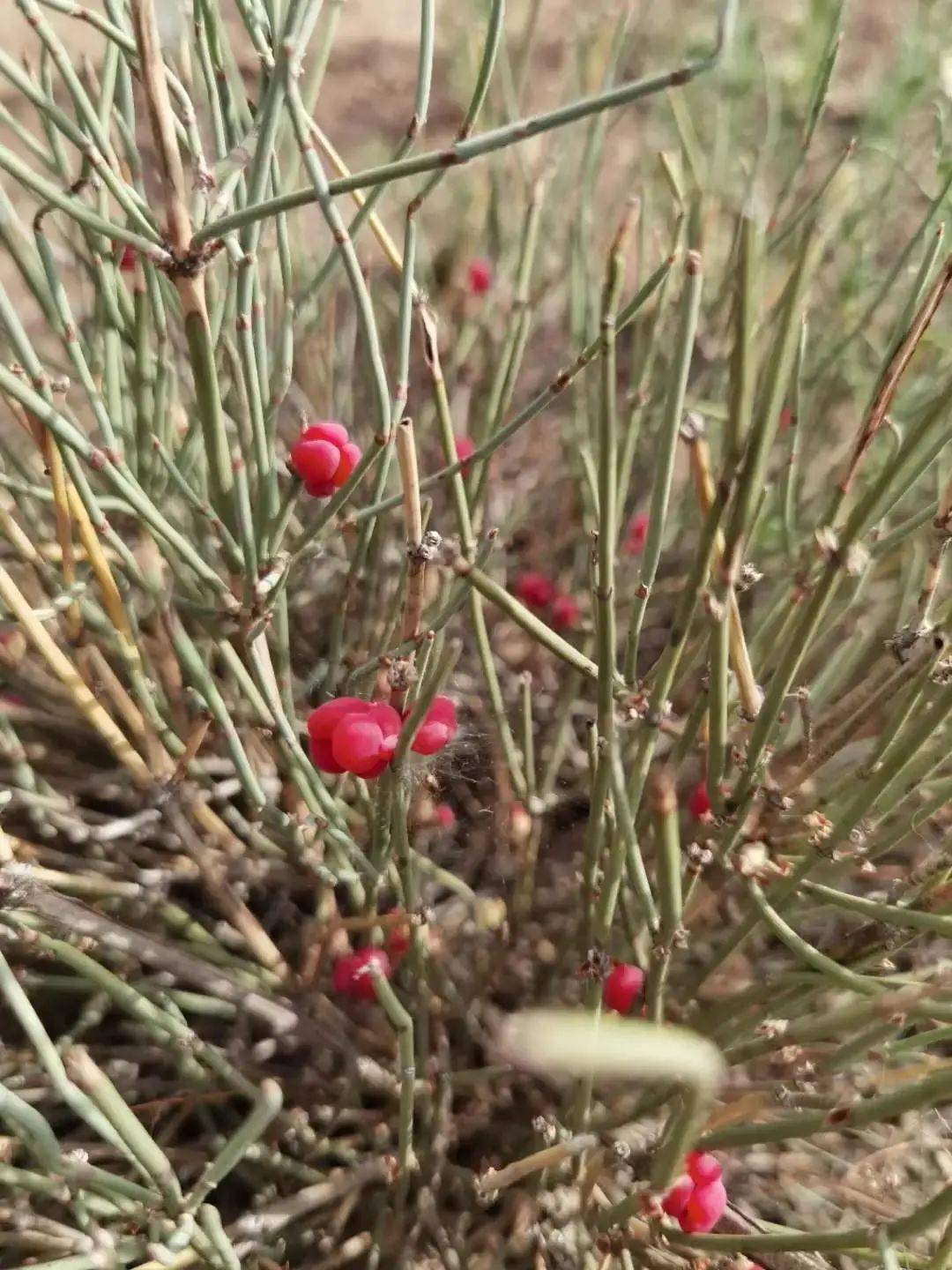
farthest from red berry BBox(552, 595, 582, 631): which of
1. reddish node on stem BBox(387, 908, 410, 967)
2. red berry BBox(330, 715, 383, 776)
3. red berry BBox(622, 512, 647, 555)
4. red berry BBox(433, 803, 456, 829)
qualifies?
red berry BBox(330, 715, 383, 776)

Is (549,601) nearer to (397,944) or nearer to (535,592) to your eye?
(535,592)

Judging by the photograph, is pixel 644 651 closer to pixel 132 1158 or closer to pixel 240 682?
pixel 240 682

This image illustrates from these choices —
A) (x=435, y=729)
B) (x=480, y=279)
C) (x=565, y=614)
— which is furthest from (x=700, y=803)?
(x=480, y=279)

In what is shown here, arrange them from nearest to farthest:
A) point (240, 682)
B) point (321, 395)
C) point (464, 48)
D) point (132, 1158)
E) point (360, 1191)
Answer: point (132, 1158)
point (240, 682)
point (360, 1191)
point (321, 395)
point (464, 48)

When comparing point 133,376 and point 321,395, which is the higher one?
point 133,376

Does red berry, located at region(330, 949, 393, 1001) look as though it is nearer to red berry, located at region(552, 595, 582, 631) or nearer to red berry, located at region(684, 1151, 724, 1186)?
red berry, located at region(684, 1151, 724, 1186)

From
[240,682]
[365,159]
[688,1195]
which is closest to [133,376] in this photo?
[240,682]
